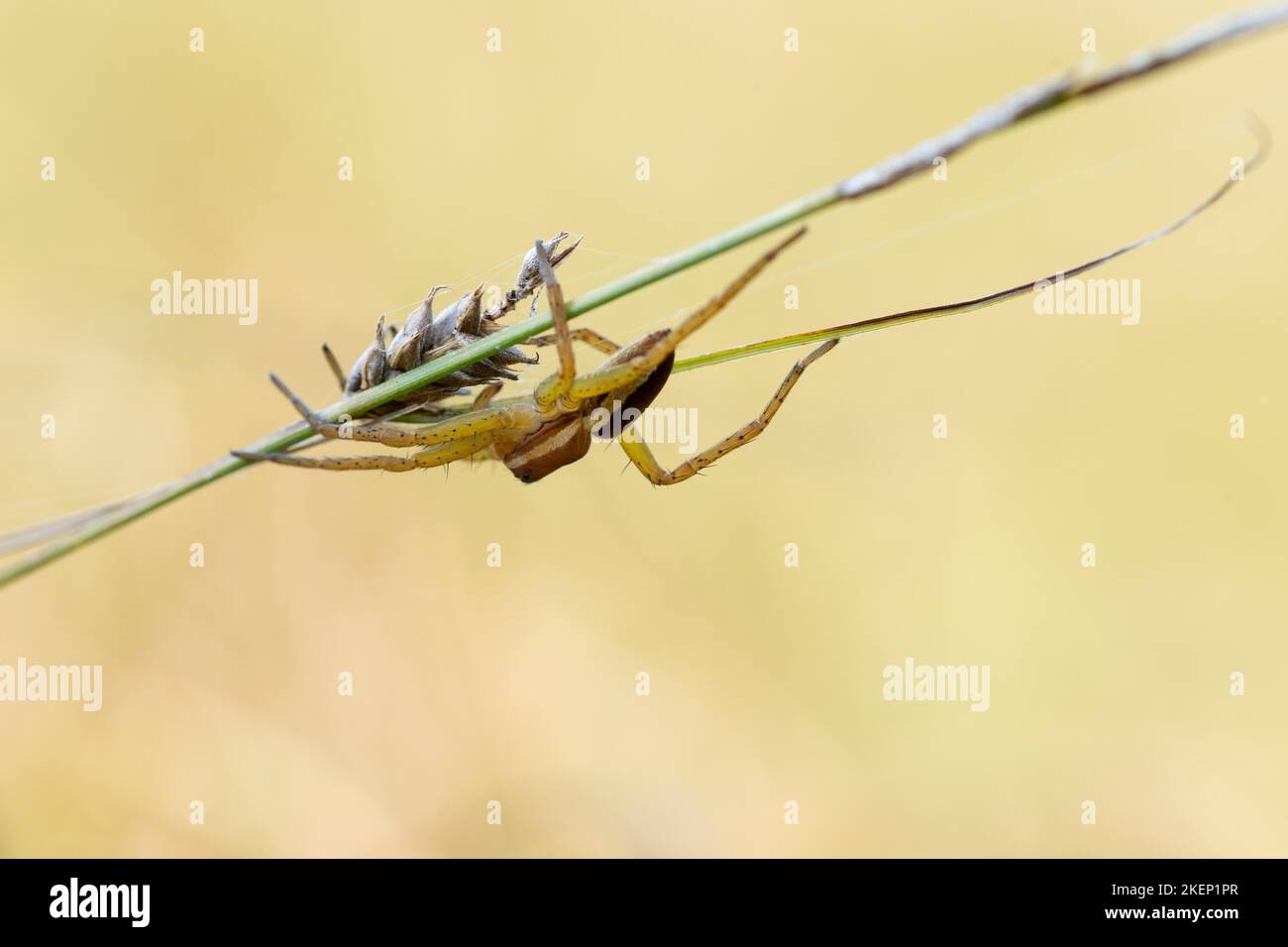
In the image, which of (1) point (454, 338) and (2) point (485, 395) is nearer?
(1) point (454, 338)

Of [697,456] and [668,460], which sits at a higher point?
[668,460]

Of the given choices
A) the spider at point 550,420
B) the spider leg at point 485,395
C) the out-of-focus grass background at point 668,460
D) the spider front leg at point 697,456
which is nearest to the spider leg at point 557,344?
the spider at point 550,420

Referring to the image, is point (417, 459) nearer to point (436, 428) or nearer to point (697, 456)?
point (436, 428)

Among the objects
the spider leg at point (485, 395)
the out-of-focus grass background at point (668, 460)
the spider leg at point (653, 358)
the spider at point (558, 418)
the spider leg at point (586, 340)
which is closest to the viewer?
the spider leg at point (653, 358)

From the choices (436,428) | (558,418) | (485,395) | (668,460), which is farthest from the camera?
(668,460)

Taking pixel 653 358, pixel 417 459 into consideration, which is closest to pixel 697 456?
pixel 653 358

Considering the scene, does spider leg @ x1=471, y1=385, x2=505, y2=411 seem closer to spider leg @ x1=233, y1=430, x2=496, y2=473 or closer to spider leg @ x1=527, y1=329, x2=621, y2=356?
spider leg @ x1=233, y1=430, x2=496, y2=473

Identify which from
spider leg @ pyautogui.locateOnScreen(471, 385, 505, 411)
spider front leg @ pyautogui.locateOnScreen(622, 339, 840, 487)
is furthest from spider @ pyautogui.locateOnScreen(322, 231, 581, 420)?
spider front leg @ pyautogui.locateOnScreen(622, 339, 840, 487)

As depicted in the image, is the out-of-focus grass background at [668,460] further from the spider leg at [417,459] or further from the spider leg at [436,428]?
the spider leg at [436,428]
